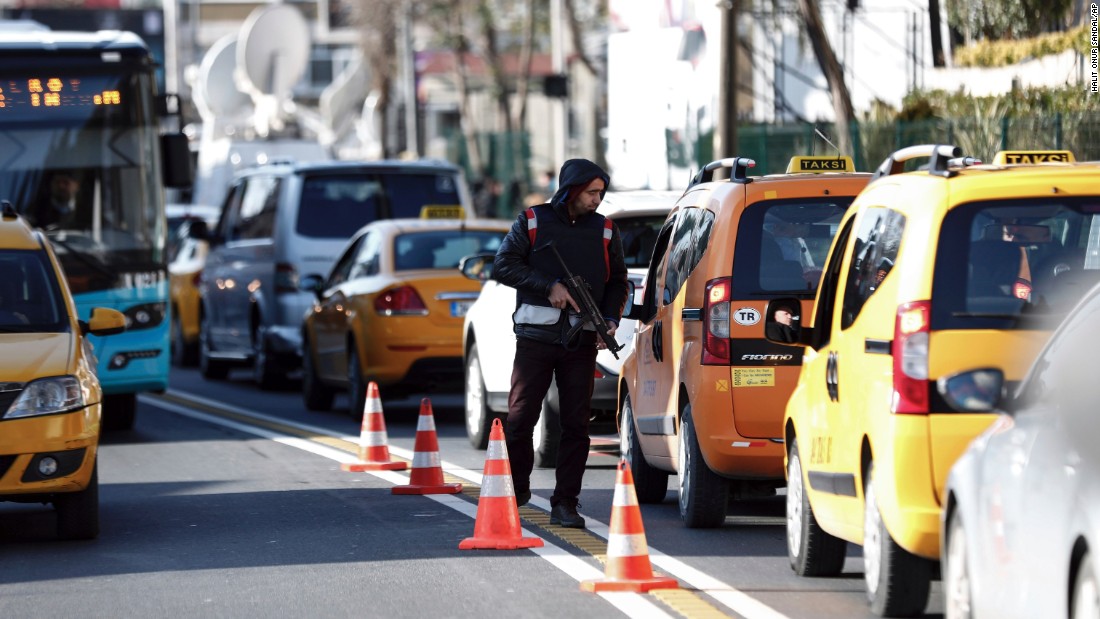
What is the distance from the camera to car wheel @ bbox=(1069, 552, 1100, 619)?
545 cm

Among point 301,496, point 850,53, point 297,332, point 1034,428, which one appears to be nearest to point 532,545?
point 301,496

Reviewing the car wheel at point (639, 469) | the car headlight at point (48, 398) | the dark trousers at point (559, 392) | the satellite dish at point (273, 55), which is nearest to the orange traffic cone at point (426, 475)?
the car wheel at point (639, 469)

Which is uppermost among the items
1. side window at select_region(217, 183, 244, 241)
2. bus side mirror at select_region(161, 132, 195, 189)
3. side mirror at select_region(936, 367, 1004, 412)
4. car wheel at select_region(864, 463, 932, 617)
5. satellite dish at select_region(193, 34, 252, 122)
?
satellite dish at select_region(193, 34, 252, 122)

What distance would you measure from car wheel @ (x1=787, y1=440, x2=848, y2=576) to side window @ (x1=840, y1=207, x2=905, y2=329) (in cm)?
86

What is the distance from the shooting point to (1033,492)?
5.99 meters

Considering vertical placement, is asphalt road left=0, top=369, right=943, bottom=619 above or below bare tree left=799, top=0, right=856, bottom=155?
below

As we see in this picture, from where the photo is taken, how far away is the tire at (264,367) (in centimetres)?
2202

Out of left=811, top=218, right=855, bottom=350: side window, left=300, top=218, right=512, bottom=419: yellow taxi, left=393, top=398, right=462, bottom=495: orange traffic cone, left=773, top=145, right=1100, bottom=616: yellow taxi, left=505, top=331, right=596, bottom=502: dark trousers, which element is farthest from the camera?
left=300, top=218, right=512, bottom=419: yellow taxi

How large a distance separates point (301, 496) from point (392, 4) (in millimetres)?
47574

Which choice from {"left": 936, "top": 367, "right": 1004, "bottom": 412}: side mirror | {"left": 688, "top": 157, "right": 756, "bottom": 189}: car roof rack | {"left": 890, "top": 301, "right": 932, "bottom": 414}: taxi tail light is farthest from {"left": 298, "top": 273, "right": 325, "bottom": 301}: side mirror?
{"left": 936, "top": 367, "right": 1004, "bottom": 412}: side mirror

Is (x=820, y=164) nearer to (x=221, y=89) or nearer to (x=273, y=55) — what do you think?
(x=273, y=55)

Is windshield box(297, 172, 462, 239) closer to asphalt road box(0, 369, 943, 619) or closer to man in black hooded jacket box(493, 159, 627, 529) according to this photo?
asphalt road box(0, 369, 943, 619)

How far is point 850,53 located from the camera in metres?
36.0

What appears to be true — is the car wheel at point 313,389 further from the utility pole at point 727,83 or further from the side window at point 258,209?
the utility pole at point 727,83
